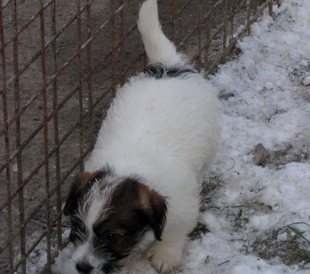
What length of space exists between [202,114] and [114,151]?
0.68m

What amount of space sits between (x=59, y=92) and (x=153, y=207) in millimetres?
2095

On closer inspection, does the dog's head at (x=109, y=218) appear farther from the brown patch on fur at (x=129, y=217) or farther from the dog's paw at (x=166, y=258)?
the dog's paw at (x=166, y=258)

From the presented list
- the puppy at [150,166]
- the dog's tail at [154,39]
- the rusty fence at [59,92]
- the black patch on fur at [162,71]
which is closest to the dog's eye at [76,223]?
the puppy at [150,166]

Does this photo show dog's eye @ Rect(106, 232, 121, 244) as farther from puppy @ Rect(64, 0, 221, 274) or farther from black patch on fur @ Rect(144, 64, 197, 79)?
black patch on fur @ Rect(144, 64, 197, 79)

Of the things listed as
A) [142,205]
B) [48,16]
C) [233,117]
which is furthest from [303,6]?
[142,205]

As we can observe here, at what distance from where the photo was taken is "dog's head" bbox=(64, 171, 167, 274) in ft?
9.09

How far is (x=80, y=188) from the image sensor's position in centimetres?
294

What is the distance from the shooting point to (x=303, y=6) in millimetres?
5840

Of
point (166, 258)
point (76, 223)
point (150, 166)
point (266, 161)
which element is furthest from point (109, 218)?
point (266, 161)

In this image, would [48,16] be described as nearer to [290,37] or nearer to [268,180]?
[290,37]

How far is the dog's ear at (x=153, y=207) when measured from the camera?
9.34 ft

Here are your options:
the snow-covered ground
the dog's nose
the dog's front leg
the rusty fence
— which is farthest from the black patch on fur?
the dog's nose

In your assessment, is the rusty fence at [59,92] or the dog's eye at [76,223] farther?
the rusty fence at [59,92]

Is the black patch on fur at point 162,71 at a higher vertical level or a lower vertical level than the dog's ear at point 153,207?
higher
